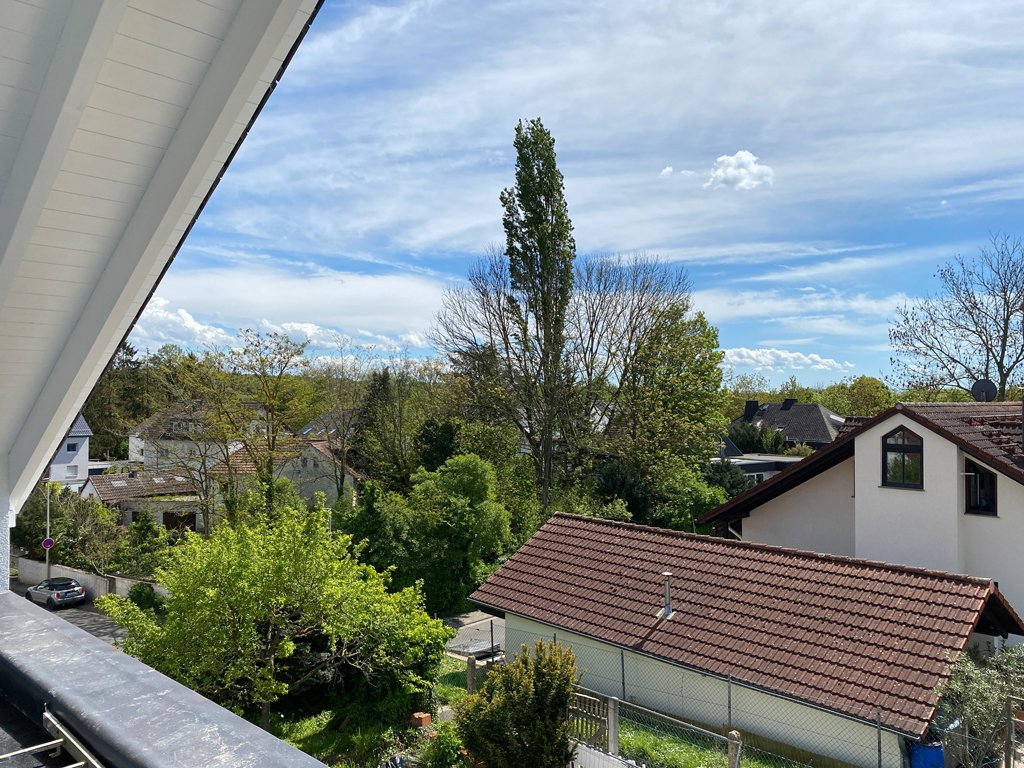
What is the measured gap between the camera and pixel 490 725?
8352 mm

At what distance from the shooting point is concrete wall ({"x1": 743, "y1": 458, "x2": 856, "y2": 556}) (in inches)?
608

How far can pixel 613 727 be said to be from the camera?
9.05m

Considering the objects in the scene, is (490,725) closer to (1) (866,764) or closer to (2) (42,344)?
(1) (866,764)

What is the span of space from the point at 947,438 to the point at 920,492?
124 cm

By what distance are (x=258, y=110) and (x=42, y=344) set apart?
1.77m

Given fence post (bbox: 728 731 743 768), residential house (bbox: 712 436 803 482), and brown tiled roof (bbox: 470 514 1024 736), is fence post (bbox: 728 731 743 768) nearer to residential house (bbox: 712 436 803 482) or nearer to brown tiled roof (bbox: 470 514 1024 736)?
brown tiled roof (bbox: 470 514 1024 736)

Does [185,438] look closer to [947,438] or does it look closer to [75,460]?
[75,460]

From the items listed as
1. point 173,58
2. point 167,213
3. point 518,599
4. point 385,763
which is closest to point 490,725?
point 385,763

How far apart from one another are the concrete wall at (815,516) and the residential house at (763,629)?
13.4 ft

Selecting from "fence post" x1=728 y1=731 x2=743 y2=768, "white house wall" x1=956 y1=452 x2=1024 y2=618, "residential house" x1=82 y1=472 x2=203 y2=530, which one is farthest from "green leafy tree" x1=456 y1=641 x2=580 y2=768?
"residential house" x1=82 y1=472 x2=203 y2=530

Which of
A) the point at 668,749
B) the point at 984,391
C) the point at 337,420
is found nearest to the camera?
the point at 668,749

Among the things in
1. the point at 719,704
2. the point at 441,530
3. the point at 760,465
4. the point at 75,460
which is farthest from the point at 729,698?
the point at 75,460

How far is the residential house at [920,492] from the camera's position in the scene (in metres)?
13.1

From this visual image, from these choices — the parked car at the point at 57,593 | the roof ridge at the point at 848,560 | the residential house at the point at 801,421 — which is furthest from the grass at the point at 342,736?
the residential house at the point at 801,421
